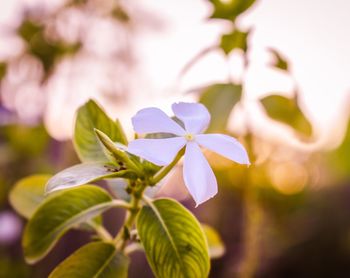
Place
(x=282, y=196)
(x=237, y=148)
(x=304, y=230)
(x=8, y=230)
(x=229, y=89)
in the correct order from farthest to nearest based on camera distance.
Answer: (x=304, y=230) → (x=8, y=230) → (x=282, y=196) → (x=229, y=89) → (x=237, y=148)

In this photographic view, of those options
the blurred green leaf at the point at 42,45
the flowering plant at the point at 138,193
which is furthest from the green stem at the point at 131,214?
the blurred green leaf at the point at 42,45

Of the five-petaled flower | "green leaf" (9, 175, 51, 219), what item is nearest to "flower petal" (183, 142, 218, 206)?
the five-petaled flower

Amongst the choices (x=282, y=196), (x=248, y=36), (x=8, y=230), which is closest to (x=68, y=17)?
(x=8, y=230)

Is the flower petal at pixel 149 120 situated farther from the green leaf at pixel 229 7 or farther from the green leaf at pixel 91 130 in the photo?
the green leaf at pixel 229 7

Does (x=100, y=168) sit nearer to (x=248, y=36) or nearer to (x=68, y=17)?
(x=248, y=36)

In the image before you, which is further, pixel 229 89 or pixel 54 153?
pixel 54 153

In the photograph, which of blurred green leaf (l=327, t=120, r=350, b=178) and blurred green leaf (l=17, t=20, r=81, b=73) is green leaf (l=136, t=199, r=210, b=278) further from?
blurred green leaf (l=327, t=120, r=350, b=178)
